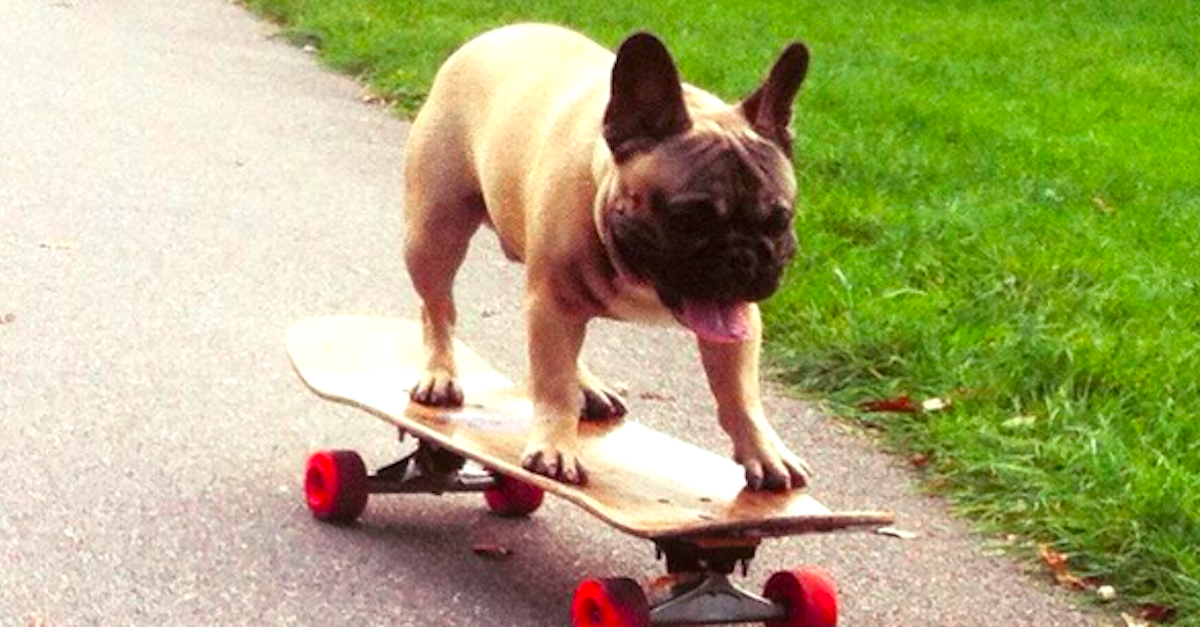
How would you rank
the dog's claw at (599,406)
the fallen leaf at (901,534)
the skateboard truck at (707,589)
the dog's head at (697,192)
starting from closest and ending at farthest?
the dog's head at (697,192) < the skateboard truck at (707,589) < the dog's claw at (599,406) < the fallen leaf at (901,534)

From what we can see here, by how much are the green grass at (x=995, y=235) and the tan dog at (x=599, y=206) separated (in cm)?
122

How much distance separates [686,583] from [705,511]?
156 mm

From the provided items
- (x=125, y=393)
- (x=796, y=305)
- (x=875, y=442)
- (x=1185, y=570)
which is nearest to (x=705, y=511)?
(x=1185, y=570)

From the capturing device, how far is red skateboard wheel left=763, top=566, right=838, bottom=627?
4.80 metres

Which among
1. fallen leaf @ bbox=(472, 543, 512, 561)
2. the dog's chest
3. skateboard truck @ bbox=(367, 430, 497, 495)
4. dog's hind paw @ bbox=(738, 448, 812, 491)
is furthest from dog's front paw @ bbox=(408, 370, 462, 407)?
dog's hind paw @ bbox=(738, 448, 812, 491)

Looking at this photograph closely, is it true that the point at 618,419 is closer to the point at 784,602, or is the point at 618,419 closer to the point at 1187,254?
the point at 784,602

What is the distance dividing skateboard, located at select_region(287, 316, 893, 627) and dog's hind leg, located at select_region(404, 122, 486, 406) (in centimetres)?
8

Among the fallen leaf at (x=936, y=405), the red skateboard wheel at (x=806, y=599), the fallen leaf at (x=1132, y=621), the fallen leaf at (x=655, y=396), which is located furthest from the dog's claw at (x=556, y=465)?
the fallen leaf at (x=655, y=396)

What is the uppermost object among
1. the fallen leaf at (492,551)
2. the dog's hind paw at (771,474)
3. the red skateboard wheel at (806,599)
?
the dog's hind paw at (771,474)

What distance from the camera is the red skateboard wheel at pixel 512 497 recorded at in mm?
5695

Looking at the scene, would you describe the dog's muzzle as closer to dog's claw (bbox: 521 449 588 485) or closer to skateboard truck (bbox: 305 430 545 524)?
dog's claw (bbox: 521 449 588 485)

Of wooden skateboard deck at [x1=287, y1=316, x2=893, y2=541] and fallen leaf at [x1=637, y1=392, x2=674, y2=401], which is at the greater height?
wooden skateboard deck at [x1=287, y1=316, x2=893, y2=541]

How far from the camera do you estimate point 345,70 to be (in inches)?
528

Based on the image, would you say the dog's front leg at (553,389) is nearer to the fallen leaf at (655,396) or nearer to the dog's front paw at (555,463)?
the dog's front paw at (555,463)
